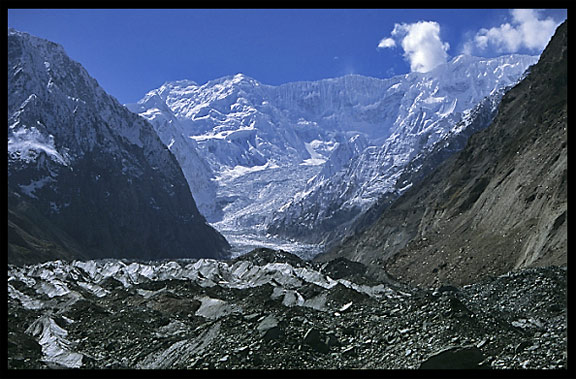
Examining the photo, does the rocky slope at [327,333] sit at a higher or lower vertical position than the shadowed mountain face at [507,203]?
lower

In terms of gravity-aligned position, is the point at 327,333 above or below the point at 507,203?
below

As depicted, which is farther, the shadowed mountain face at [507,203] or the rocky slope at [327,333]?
the shadowed mountain face at [507,203]

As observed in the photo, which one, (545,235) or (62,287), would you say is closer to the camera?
(545,235)

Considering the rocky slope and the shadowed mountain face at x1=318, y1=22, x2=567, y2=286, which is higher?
the shadowed mountain face at x1=318, y1=22, x2=567, y2=286

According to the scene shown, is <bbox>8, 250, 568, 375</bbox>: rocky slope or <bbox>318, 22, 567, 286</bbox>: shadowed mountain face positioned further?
<bbox>318, 22, 567, 286</bbox>: shadowed mountain face

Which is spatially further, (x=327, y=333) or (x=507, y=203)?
(x=507, y=203)
